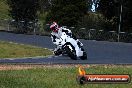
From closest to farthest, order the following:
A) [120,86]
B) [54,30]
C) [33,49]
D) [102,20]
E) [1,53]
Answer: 1. [120,86]
2. [54,30]
3. [1,53]
4. [33,49]
5. [102,20]

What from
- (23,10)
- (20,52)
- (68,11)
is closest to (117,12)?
(68,11)

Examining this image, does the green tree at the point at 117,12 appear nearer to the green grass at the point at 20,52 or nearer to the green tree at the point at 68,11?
the green tree at the point at 68,11

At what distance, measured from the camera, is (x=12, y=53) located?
92.8 feet

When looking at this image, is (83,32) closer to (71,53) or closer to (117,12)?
(117,12)

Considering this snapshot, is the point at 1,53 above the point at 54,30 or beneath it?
beneath

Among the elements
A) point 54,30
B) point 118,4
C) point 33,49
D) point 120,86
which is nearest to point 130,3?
point 118,4

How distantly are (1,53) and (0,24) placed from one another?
83.8 feet

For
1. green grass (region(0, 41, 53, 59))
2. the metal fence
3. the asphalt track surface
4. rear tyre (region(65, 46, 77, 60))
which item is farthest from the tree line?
rear tyre (region(65, 46, 77, 60))

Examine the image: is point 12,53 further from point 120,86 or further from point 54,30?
point 120,86

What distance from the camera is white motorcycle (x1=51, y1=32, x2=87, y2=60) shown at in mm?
24062

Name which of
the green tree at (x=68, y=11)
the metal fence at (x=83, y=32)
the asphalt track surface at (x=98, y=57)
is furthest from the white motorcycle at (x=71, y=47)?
the green tree at (x=68, y=11)

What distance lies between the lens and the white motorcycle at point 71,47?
2406cm

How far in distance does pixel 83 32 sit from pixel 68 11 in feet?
19.0

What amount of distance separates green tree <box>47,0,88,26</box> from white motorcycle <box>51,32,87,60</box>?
25260 millimetres
